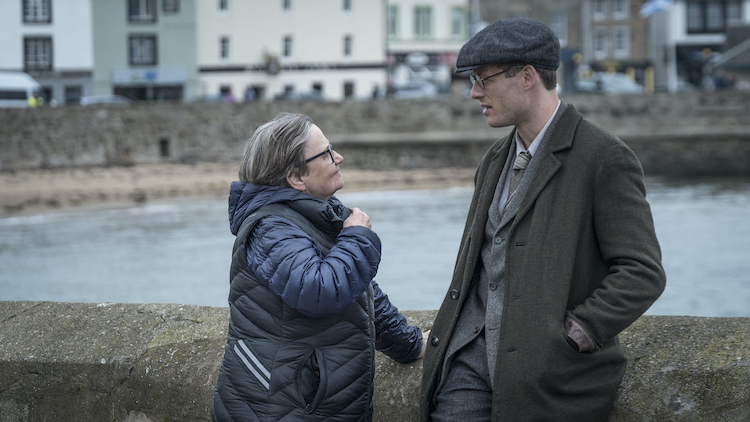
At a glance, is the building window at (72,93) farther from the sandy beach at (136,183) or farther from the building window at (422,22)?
the building window at (422,22)

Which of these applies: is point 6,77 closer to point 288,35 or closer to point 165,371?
point 288,35

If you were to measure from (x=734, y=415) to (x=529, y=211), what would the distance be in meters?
0.76

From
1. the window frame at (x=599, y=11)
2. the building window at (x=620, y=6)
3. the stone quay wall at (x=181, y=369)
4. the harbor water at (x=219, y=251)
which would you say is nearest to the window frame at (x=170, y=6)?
the harbor water at (x=219, y=251)

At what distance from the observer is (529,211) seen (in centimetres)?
172

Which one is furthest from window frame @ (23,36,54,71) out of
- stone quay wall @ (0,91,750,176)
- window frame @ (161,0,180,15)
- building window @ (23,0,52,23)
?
stone quay wall @ (0,91,750,176)

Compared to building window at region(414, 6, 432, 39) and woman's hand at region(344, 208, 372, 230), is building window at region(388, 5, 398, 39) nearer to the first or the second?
building window at region(414, 6, 432, 39)

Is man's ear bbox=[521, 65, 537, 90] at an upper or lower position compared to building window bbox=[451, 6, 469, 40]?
lower

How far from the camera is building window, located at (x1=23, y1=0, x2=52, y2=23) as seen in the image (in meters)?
33.4

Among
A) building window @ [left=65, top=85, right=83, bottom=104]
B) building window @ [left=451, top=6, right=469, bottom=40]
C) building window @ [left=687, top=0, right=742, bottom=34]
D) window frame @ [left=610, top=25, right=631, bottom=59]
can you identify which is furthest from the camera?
window frame @ [left=610, top=25, right=631, bottom=59]

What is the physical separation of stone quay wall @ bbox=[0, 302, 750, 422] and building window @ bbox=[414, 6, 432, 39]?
39.1m

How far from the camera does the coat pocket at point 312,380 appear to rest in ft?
5.69

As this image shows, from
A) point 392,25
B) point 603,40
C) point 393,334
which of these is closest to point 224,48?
point 392,25

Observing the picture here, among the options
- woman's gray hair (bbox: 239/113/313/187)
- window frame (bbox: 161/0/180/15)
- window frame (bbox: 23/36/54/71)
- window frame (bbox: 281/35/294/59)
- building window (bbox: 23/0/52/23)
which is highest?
window frame (bbox: 161/0/180/15)

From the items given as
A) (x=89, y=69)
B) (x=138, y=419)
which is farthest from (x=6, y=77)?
(x=138, y=419)
